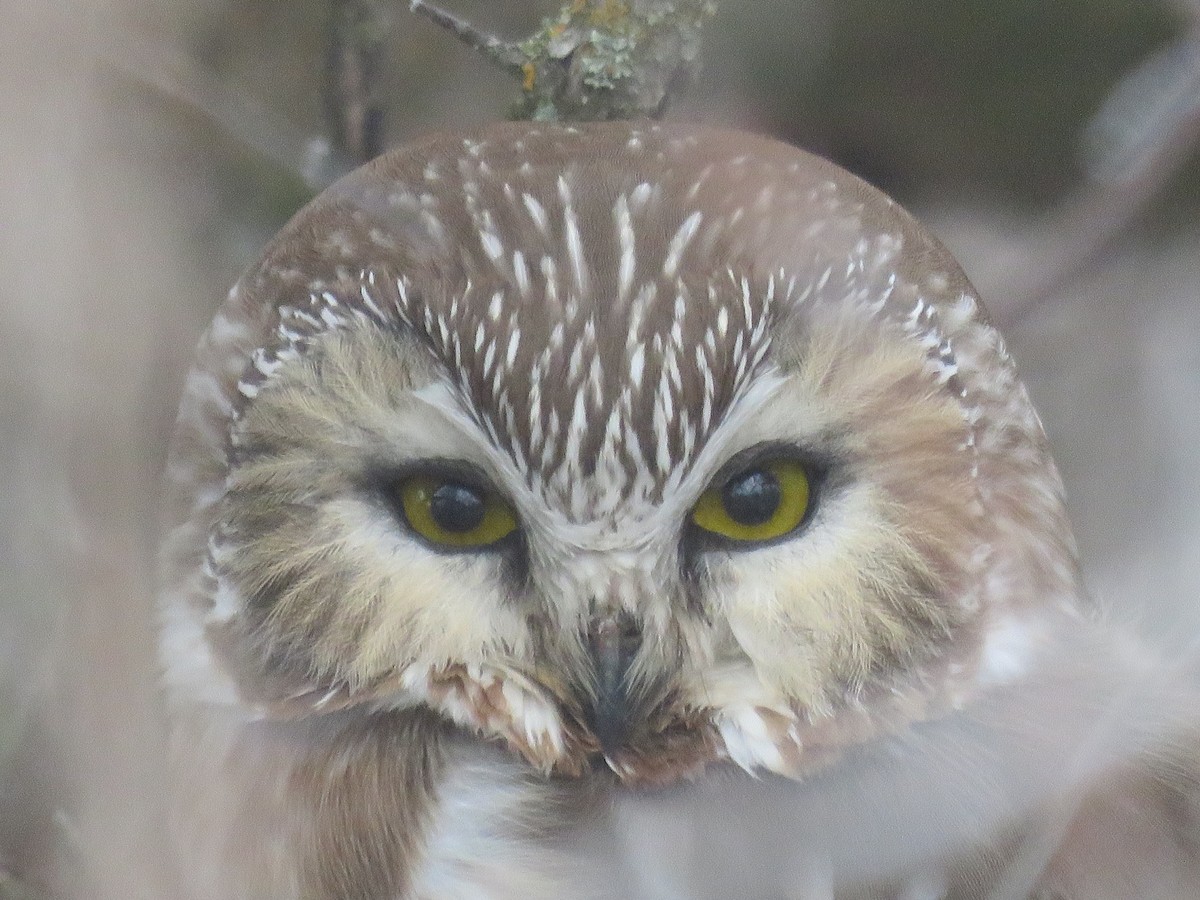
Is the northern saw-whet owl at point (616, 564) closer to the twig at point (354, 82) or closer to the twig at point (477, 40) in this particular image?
the twig at point (477, 40)

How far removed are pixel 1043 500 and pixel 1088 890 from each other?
45cm

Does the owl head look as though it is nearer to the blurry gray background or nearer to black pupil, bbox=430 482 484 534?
black pupil, bbox=430 482 484 534

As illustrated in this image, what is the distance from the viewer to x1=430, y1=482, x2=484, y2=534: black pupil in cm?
129

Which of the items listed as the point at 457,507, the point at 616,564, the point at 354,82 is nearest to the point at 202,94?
the point at 457,507

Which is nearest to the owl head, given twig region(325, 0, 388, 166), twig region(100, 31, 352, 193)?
twig region(100, 31, 352, 193)

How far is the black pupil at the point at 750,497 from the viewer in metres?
1.29

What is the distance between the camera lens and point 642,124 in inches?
61.8

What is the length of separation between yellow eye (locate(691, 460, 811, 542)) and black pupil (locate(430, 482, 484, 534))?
8.0 inches

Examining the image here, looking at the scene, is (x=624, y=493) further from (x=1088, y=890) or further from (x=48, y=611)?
(x=1088, y=890)

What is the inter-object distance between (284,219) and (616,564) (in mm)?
989

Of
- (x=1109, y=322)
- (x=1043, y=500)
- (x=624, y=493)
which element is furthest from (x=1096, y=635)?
(x=624, y=493)

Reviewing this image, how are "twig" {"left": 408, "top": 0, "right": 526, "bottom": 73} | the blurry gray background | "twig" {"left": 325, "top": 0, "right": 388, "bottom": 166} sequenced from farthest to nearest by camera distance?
"twig" {"left": 325, "top": 0, "right": 388, "bottom": 166}, "twig" {"left": 408, "top": 0, "right": 526, "bottom": 73}, the blurry gray background

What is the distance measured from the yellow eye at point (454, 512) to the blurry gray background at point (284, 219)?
25 cm

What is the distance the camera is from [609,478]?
4.09 ft
